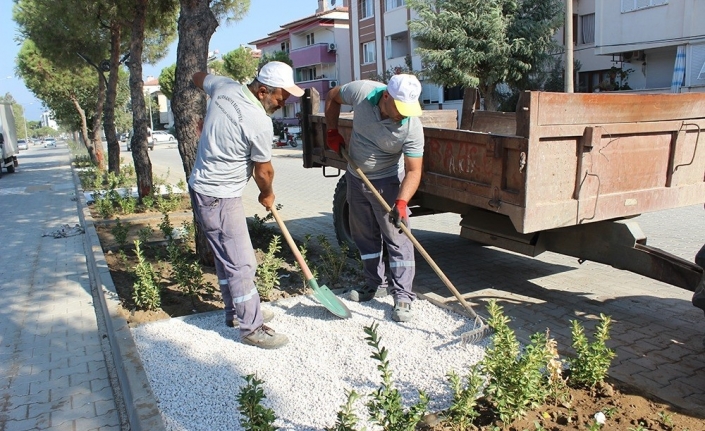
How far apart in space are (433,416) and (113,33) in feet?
52.1

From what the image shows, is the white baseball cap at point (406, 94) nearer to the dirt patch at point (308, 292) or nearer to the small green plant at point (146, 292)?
the dirt patch at point (308, 292)

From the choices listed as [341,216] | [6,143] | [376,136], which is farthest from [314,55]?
[376,136]

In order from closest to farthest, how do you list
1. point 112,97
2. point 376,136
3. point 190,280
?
point 376,136 → point 190,280 → point 112,97

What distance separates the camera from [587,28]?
23.4 meters

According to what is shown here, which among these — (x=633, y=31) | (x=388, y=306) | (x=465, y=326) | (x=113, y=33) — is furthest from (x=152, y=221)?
(x=633, y=31)

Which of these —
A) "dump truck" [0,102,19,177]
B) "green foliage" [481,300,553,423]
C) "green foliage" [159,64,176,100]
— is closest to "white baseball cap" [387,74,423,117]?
"green foliage" [481,300,553,423]

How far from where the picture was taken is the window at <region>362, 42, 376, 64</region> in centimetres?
3653

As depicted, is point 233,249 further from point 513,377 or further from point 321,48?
point 321,48

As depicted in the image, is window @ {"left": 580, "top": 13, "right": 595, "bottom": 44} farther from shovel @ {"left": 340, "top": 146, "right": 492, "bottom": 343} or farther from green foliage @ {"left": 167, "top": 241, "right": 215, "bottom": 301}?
green foliage @ {"left": 167, "top": 241, "right": 215, "bottom": 301}

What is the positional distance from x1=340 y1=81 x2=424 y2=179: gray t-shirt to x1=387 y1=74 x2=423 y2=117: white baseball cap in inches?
10.1

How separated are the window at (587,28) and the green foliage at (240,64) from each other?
32621 millimetres

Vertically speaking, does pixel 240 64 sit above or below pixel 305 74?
above

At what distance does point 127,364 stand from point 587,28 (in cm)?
2381

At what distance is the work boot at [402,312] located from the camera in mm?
4445
